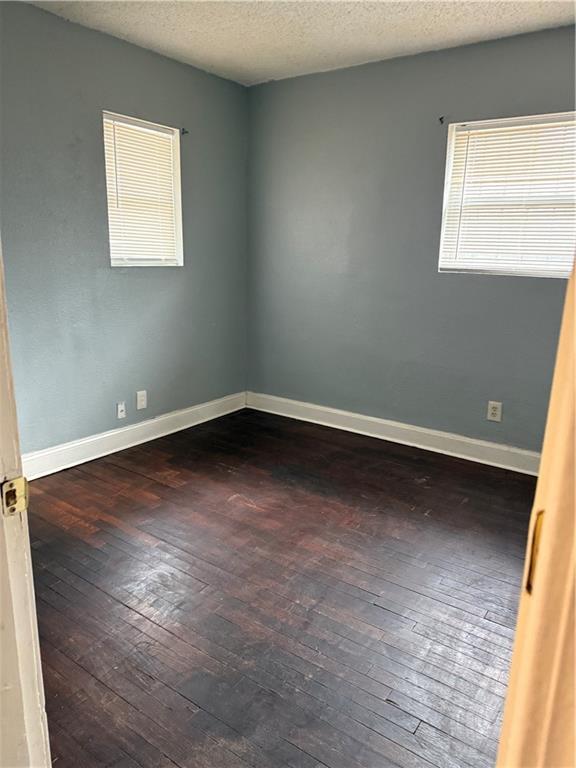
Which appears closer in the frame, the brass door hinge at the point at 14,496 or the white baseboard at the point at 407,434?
the brass door hinge at the point at 14,496

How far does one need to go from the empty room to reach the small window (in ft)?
0.06

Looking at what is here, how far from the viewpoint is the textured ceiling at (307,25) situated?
8.80 ft

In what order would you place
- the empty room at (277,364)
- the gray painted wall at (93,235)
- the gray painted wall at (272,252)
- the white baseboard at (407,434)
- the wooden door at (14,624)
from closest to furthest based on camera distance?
the wooden door at (14,624) → the empty room at (277,364) → the gray painted wall at (93,235) → the gray painted wall at (272,252) → the white baseboard at (407,434)

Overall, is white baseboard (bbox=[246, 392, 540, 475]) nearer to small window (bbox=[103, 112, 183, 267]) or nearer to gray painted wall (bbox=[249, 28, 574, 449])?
gray painted wall (bbox=[249, 28, 574, 449])

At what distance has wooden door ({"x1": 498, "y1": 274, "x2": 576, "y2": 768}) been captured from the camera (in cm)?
57

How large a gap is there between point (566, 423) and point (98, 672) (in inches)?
68.3

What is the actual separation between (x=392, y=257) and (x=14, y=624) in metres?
3.33

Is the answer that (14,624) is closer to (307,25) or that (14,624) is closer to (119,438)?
(119,438)

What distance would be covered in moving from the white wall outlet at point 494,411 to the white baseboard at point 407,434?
0.57 ft

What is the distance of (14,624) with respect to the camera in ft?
2.63

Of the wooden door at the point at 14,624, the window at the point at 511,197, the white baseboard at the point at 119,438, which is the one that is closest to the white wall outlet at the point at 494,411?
the window at the point at 511,197

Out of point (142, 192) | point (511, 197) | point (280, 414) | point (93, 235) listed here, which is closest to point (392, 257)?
point (511, 197)

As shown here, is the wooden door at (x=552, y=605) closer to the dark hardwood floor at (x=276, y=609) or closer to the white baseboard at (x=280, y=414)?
the dark hardwood floor at (x=276, y=609)

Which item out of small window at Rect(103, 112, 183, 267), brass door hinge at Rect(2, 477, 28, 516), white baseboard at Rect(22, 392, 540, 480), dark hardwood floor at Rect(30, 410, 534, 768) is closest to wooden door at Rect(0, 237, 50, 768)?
brass door hinge at Rect(2, 477, 28, 516)
